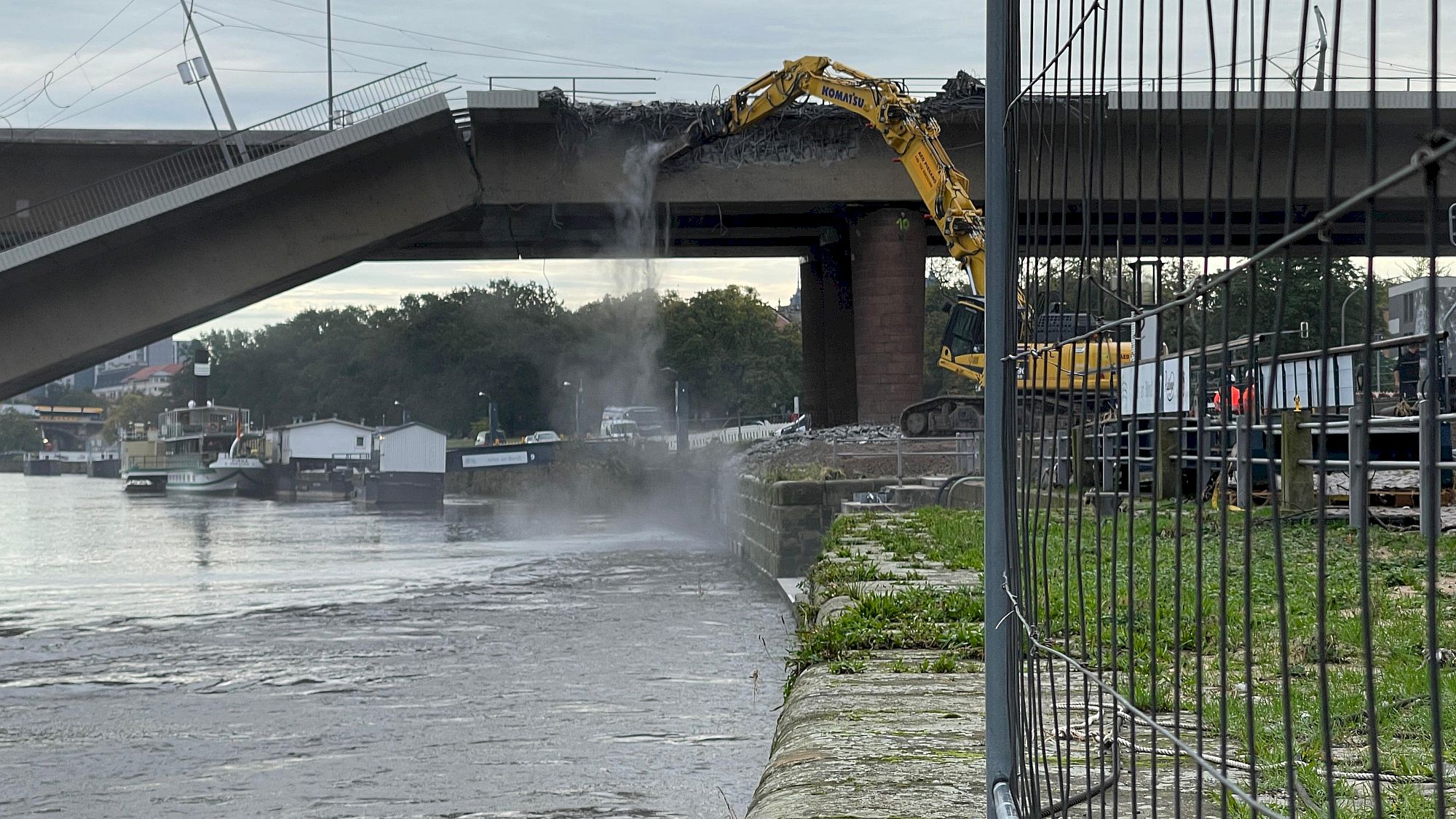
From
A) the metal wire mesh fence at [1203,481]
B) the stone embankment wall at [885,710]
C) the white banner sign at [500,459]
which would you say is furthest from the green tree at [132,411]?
the metal wire mesh fence at [1203,481]

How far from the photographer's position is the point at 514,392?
86.9 meters

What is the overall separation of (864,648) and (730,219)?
2887cm

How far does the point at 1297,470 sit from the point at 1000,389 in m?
8.52

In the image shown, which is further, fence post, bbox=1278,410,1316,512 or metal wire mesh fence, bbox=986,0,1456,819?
fence post, bbox=1278,410,1316,512

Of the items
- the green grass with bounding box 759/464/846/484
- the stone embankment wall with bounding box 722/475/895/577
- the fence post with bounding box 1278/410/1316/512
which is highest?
the fence post with bounding box 1278/410/1316/512

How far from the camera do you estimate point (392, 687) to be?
1205cm

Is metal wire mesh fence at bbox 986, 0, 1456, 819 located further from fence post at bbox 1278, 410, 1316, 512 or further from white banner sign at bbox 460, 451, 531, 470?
white banner sign at bbox 460, 451, 531, 470

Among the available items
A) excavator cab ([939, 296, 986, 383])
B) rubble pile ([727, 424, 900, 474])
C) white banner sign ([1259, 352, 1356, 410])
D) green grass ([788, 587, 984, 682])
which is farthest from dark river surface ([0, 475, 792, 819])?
excavator cab ([939, 296, 986, 383])

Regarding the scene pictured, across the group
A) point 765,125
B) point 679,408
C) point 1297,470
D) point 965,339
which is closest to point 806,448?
point 965,339

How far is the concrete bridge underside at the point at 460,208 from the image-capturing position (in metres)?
25.9

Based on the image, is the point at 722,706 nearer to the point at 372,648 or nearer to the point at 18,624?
the point at 372,648

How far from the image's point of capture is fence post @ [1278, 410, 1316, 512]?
9.79m

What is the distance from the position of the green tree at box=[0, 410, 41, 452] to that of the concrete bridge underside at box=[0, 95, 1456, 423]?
151415mm

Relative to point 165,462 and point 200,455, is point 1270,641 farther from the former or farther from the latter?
point 165,462
